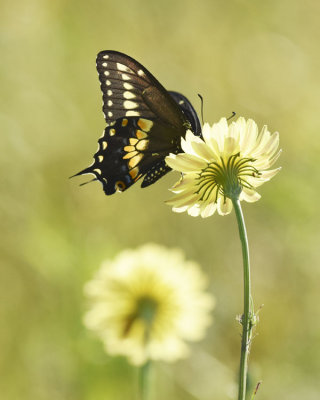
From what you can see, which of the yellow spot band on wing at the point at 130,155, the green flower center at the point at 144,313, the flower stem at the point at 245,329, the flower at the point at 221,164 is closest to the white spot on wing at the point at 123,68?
the yellow spot band on wing at the point at 130,155

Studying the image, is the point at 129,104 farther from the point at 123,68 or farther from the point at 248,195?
the point at 248,195

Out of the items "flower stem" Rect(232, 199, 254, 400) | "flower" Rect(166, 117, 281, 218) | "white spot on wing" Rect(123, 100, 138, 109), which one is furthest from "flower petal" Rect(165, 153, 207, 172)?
"white spot on wing" Rect(123, 100, 138, 109)

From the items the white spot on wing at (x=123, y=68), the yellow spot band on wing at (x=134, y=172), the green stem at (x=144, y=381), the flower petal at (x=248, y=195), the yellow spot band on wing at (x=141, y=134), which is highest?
the white spot on wing at (x=123, y=68)

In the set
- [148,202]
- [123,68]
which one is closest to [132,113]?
[123,68]

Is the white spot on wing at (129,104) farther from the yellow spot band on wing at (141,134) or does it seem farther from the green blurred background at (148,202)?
the green blurred background at (148,202)

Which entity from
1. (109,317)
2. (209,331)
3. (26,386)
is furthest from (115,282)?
(209,331)
